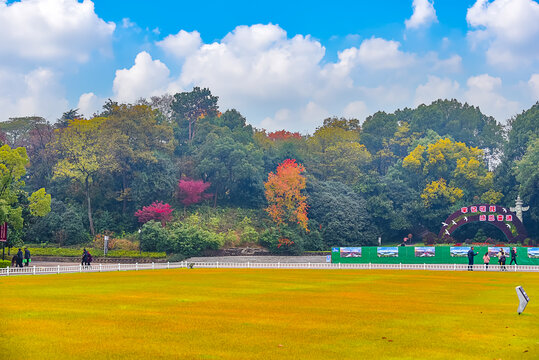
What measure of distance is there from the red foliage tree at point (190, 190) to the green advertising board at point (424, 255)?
2075 cm

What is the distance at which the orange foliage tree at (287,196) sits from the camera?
68125 millimetres

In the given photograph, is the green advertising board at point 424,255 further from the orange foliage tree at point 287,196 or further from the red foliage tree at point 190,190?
the red foliage tree at point 190,190

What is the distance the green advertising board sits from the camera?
49844mm

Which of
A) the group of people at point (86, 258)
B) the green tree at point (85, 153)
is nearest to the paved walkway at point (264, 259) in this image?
the group of people at point (86, 258)

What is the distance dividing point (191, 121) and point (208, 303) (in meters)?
78.7

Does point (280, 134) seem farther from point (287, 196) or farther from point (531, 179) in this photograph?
point (531, 179)

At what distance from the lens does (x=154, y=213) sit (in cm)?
6356

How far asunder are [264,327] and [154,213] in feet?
174

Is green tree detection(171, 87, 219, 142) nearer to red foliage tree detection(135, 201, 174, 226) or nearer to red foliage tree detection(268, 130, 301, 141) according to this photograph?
red foliage tree detection(268, 130, 301, 141)

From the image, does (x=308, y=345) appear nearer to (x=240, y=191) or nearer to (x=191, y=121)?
(x=240, y=191)

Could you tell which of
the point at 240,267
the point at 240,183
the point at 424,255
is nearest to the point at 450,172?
the point at 240,183

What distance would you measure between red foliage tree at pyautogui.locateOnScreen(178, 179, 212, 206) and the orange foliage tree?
7642mm

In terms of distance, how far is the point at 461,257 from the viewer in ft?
168

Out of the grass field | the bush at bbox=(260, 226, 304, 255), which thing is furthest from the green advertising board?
the grass field
